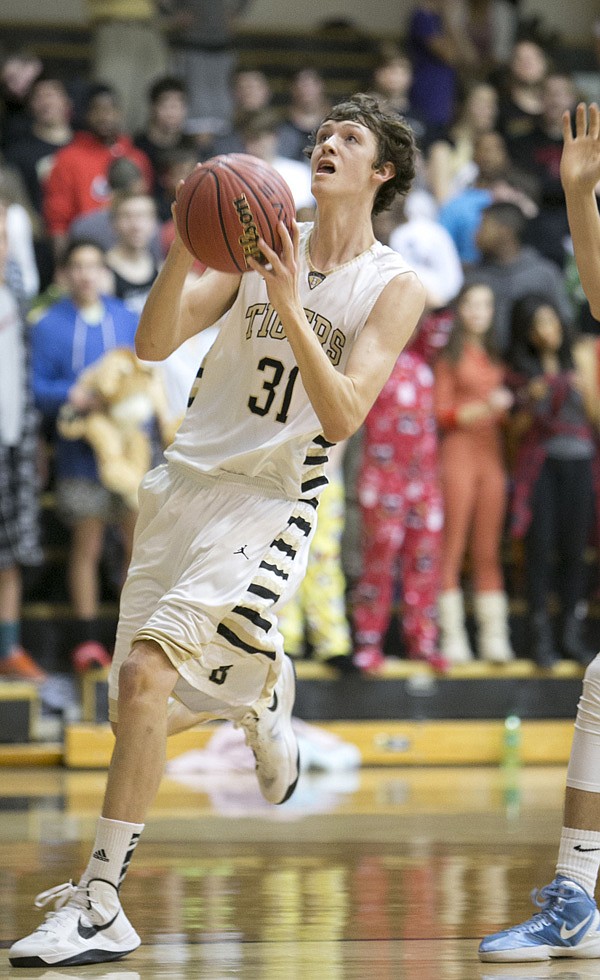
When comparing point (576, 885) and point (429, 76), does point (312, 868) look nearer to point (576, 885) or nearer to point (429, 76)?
point (576, 885)

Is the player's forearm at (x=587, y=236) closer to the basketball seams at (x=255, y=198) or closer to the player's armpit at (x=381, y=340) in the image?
the player's armpit at (x=381, y=340)

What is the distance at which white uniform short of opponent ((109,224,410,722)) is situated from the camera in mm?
3742

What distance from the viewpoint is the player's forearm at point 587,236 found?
3.58 meters

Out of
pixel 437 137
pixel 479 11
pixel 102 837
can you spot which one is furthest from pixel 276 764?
pixel 479 11

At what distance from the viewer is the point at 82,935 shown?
343cm

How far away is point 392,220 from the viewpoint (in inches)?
301

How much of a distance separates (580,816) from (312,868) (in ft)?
4.71

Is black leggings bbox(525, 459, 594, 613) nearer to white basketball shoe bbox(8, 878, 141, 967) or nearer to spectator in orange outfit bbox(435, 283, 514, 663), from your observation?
spectator in orange outfit bbox(435, 283, 514, 663)

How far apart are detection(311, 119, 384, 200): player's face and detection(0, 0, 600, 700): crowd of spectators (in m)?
2.48

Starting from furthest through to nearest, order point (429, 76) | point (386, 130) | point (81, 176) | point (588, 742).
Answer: point (429, 76)
point (81, 176)
point (386, 130)
point (588, 742)

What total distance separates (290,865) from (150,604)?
1.37m

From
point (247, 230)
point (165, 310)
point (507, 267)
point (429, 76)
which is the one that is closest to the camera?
point (247, 230)

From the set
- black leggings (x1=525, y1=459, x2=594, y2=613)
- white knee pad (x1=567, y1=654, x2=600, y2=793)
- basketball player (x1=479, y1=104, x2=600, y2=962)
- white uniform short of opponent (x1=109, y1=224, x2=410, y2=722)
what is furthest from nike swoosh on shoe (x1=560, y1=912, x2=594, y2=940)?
black leggings (x1=525, y1=459, x2=594, y2=613)

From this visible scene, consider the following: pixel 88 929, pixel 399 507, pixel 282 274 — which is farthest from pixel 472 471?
pixel 88 929
